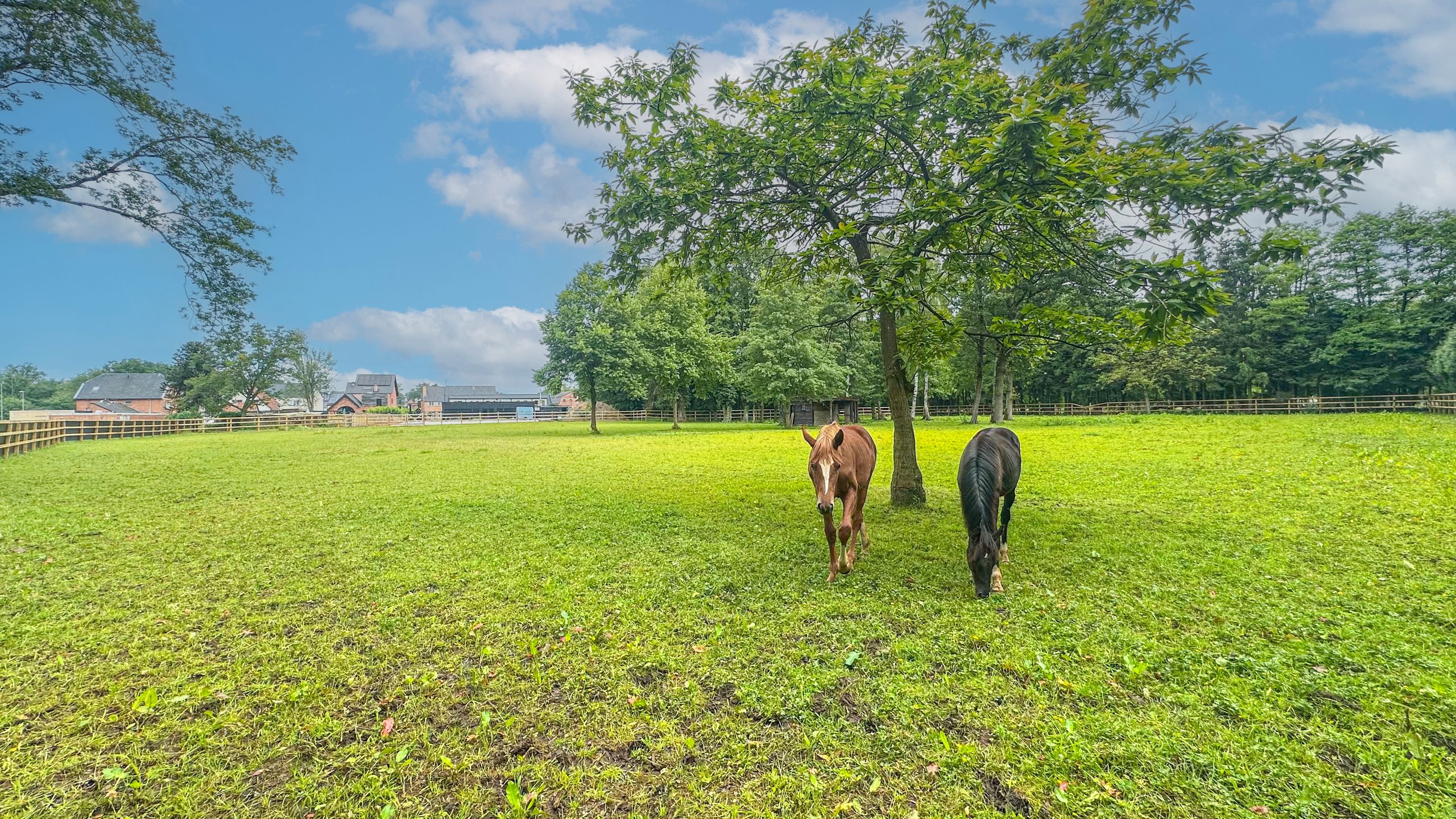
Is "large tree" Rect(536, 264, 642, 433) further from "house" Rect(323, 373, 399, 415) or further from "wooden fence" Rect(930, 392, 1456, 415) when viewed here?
"house" Rect(323, 373, 399, 415)

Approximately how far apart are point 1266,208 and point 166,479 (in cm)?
2020

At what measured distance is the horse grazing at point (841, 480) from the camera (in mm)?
5121

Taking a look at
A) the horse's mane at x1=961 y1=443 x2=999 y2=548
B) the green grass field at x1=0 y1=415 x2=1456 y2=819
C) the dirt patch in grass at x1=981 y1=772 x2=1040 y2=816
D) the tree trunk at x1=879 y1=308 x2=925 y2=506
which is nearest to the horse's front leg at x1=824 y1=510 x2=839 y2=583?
the green grass field at x1=0 y1=415 x2=1456 y2=819

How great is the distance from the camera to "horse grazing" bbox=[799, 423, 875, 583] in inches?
202

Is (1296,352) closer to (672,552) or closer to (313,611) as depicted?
(672,552)

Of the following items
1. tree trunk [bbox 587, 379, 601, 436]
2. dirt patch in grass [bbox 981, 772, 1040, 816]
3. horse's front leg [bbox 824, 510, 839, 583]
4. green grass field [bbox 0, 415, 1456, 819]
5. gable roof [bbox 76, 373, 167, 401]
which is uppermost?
gable roof [bbox 76, 373, 167, 401]

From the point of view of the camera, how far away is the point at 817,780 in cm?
258

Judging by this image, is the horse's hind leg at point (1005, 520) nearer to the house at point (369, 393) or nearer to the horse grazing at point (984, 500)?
the horse grazing at point (984, 500)

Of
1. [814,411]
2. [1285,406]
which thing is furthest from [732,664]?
[1285,406]

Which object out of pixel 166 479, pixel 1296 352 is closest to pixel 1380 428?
pixel 166 479

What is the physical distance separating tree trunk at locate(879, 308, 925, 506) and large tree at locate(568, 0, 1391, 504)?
31 millimetres

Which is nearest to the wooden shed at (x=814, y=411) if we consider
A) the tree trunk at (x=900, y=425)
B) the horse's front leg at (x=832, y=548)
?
the tree trunk at (x=900, y=425)

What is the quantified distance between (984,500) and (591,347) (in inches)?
1131

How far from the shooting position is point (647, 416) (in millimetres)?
57406
